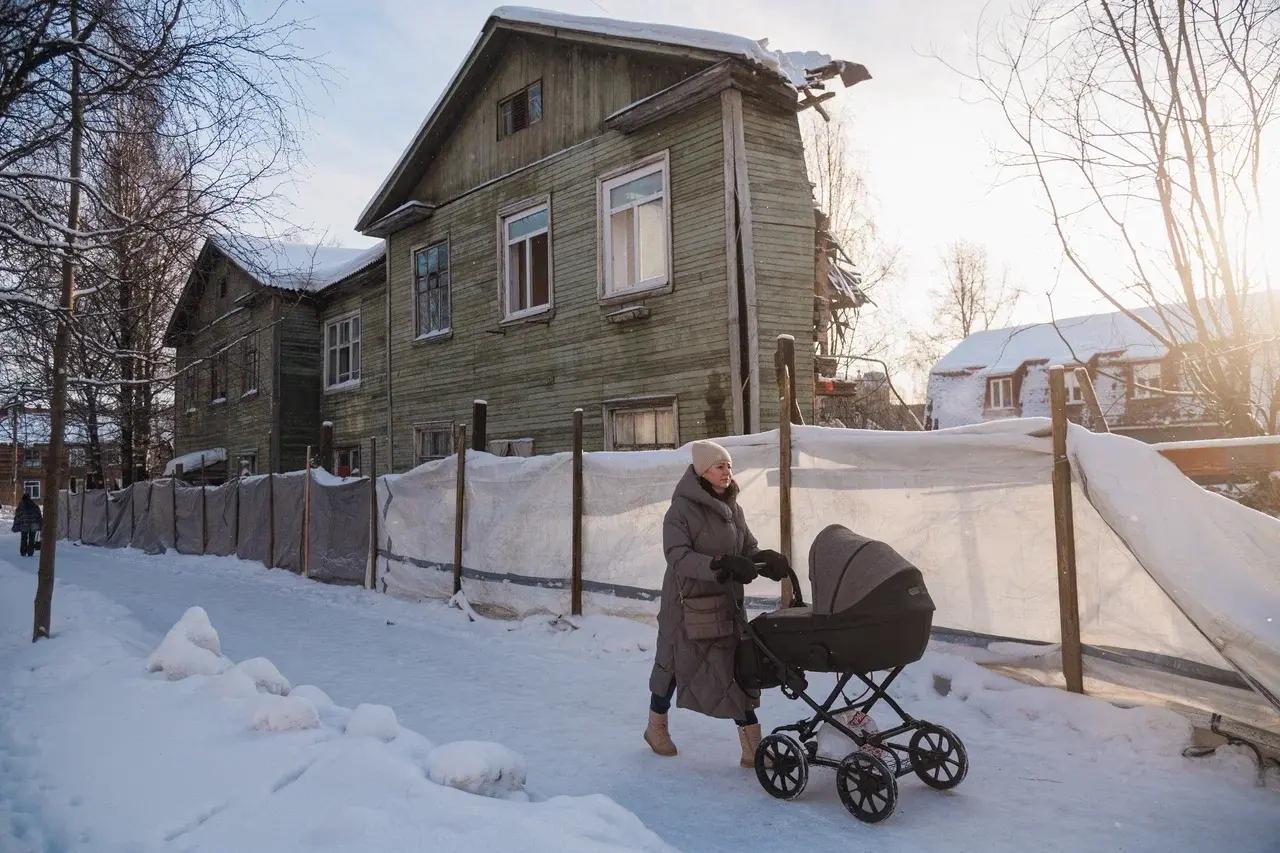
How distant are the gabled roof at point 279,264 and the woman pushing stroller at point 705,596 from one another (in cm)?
532

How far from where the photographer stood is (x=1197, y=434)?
104 ft

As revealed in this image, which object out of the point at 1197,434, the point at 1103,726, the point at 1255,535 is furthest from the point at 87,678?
the point at 1197,434

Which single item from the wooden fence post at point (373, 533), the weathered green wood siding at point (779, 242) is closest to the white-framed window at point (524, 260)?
the wooden fence post at point (373, 533)

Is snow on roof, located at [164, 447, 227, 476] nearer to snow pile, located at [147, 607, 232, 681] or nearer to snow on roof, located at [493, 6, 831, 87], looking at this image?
snow on roof, located at [493, 6, 831, 87]

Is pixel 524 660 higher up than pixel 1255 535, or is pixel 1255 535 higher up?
pixel 1255 535

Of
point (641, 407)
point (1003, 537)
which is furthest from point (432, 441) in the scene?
point (1003, 537)

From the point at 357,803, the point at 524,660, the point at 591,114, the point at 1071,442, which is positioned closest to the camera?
the point at 357,803

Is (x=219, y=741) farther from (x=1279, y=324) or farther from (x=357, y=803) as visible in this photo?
(x=1279, y=324)

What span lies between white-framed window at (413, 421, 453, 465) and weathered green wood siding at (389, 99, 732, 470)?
23 centimetres

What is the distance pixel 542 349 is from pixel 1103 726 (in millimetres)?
10446

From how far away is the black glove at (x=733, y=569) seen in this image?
161 inches

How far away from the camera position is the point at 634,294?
1221 centimetres

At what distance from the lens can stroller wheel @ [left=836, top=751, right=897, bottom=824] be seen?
146 inches

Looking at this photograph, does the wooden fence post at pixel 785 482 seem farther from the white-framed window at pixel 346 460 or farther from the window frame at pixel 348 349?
the window frame at pixel 348 349
